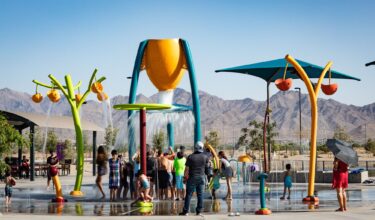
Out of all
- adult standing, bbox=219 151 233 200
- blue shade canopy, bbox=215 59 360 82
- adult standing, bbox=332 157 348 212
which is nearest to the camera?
adult standing, bbox=332 157 348 212

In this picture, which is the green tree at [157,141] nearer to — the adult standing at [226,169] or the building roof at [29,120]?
the building roof at [29,120]

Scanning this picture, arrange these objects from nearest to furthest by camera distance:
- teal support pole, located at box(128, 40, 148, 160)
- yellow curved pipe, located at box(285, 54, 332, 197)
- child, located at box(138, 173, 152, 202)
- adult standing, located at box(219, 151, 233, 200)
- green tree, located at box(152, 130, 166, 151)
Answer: child, located at box(138, 173, 152, 202) < yellow curved pipe, located at box(285, 54, 332, 197) < adult standing, located at box(219, 151, 233, 200) < teal support pole, located at box(128, 40, 148, 160) < green tree, located at box(152, 130, 166, 151)

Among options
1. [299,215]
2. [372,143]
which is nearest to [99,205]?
[299,215]

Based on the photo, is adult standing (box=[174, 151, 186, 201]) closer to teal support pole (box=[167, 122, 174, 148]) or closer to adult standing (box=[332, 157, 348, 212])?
teal support pole (box=[167, 122, 174, 148])

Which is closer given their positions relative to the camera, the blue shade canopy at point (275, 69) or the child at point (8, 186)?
the child at point (8, 186)

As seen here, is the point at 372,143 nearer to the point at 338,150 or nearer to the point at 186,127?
the point at 186,127

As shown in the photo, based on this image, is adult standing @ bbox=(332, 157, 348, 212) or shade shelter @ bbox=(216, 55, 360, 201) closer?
adult standing @ bbox=(332, 157, 348, 212)

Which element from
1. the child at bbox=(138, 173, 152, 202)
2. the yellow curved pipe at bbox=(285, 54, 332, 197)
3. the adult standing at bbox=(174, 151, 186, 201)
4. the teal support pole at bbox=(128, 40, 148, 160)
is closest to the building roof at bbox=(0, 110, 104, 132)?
the teal support pole at bbox=(128, 40, 148, 160)

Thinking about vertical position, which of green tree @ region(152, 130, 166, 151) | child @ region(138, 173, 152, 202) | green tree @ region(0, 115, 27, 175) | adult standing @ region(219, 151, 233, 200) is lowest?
child @ region(138, 173, 152, 202)

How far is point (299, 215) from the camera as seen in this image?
42.3 ft

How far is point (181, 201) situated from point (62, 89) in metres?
5.96

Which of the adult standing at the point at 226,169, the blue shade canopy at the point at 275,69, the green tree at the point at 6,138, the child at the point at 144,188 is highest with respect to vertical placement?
the blue shade canopy at the point at 275,69

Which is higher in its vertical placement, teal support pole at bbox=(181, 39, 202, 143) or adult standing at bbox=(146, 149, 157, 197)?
teal support pole at bbox=(181, 39, 202, 143)

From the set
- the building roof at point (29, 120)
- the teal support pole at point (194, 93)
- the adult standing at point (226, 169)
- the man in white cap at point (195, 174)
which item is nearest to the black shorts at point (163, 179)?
the adult standing at point (226, 169)
